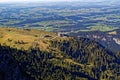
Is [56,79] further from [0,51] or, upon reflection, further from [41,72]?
[0,51]

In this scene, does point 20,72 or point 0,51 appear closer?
point 20,72

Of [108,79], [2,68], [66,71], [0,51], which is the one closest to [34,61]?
[66,71]

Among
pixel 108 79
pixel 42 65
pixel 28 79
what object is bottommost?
pixel 108 79

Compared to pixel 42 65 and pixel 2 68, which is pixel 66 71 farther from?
pixel 2 68

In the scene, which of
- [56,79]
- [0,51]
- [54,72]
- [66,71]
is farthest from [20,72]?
[66,71]

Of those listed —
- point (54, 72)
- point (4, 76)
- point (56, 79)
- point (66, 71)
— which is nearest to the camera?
point (4, 76)

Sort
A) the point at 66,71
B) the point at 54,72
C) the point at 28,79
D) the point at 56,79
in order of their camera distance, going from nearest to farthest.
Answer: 1. the point at 28,79
2. the point at 56,79
3. the point at 54,72
4. the point at 66,71

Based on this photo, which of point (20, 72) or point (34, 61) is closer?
point (20, 72)

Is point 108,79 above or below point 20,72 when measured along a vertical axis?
below

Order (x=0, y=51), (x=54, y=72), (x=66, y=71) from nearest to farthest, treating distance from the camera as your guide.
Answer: (x=0, y=51), (x=54, y=72), (x=66, y=71)
